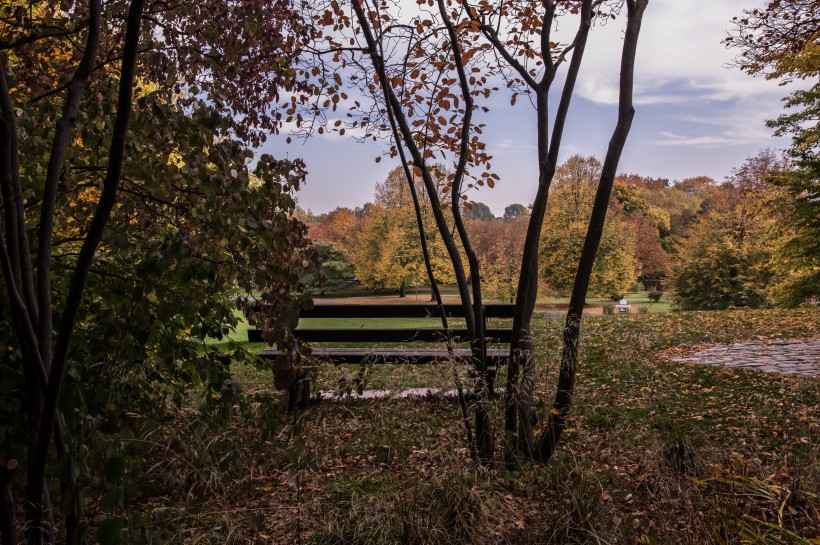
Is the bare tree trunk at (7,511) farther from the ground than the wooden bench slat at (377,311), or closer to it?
closer to it

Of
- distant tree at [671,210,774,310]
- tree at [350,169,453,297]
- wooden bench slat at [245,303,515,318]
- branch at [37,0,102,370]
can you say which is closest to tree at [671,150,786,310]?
distant tree at [671,210,774,310]

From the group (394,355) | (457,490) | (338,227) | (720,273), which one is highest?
(338,227)

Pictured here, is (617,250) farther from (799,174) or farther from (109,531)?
(109,531)

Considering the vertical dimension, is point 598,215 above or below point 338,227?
below

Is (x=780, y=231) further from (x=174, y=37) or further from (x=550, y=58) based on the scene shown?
(x=174, y=37)

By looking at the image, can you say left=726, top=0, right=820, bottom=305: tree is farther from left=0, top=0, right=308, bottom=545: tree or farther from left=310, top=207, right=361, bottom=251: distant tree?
left=310, top=207, right=361, bottom=251: distant tree

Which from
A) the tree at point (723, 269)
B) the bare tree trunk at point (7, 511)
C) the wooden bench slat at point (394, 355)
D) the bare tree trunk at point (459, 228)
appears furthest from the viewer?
the tree at point (723, 269)

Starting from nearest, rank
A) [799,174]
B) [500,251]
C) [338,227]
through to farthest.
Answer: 1. [799,174]
2. [500,251]
3. [338,227]

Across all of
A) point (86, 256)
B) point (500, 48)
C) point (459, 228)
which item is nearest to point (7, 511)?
point (86, 256)

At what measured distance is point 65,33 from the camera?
107 inches

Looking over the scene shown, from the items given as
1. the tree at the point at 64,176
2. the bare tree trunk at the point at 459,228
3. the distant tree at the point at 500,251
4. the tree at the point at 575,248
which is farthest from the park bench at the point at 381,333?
the tree at the point at 575,248

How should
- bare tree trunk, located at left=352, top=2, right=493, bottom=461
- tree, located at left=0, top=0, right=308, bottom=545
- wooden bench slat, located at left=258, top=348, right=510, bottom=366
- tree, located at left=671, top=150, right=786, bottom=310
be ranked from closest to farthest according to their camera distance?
tree, located at left=0, top=0, right=308, bottom=545 → bare tree trunk, located at left=352, top=2, right=493, bottom=461 → wooden bench slat, located at left=258, top=348, right=510, bottom=366 → tree, located at left=671, top=150, right=786, bottom=310

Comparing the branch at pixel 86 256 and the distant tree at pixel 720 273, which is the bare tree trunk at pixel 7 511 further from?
the distant tree at pixel 720 273

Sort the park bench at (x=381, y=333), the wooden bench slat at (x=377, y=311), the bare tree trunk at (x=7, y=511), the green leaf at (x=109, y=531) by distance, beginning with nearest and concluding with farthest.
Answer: the green leaf at (x=109, y=531) < the bare tree trunk at (x=7, y=511) < the park bench at (x=381, y=333) < the wooden bench slat at (x=377, y=311)
